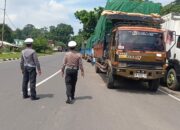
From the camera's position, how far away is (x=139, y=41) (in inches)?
632

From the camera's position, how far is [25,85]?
12.4 m

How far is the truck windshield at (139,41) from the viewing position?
52.3 ft

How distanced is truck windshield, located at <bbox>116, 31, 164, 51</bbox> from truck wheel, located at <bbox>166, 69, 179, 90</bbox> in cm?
220

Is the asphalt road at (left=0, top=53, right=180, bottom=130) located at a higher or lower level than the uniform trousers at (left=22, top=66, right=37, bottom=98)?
lower

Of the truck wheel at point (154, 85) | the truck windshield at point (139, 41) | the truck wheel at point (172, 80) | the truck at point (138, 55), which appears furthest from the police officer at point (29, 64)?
the truck wheel at point (172, 80)

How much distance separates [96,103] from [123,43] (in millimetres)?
4429

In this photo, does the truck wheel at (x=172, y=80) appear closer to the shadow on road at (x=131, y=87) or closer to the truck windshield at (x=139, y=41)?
the shadow on road at (x=131, y=87)

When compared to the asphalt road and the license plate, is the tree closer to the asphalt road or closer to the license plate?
the license plate

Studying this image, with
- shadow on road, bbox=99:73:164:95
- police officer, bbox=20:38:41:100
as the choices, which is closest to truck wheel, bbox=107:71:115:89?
shadow on road, bbox=99:73:164:95

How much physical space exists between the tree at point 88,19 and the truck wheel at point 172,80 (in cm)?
4308

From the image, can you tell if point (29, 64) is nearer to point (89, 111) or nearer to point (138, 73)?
point (89, 111)

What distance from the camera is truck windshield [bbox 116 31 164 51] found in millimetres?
15930

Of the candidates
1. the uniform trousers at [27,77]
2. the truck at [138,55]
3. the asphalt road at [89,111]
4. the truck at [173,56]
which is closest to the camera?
the asphalt road at [89,111]

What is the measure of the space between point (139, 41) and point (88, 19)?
46.2 metres
